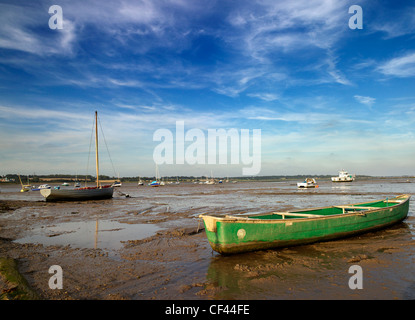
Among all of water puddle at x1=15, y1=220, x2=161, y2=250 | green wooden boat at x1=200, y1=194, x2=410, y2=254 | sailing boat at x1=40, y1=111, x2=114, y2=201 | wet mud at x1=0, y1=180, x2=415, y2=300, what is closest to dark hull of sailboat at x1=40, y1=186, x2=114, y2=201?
sailing boat at x1=40, y1=111, x2=114, y2=201

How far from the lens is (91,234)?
13188mm

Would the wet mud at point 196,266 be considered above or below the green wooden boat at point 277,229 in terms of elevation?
below

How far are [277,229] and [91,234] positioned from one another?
9367 millimetres

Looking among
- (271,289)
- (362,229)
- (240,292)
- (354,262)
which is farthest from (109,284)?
(362,229)

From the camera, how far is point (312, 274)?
7.44m

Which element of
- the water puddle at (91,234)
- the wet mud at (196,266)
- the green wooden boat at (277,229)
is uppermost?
the green wooden boat at (277,229)

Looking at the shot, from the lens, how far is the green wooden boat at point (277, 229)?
28.9 ft

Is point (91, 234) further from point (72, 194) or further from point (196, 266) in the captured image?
point (72, 194)

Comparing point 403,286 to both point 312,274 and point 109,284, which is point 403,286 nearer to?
point 312,274

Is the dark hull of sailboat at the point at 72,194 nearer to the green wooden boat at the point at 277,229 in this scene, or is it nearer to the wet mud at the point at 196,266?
the wet mud at the point at 196,266

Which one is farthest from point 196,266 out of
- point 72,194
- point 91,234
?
point 72,194

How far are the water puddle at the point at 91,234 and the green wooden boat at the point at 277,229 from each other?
14.9ft

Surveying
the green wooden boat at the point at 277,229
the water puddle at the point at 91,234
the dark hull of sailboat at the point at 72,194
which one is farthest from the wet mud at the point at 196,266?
the dark hull of sailboat at the point at 72,194
